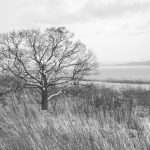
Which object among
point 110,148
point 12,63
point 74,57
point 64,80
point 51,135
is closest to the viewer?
point 110,148

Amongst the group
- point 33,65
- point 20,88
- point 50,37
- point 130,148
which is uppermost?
point 50,37

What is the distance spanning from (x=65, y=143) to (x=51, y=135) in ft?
1.14

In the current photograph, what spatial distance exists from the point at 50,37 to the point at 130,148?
3.42 meters

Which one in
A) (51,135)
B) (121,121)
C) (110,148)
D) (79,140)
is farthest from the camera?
(121,121)

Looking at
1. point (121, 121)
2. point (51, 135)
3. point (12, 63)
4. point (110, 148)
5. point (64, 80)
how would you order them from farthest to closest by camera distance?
1. point (64, 80)
2. point (12, 63)
3. point (121, 121)
4. point (51, 135)
5. point (110, 148)

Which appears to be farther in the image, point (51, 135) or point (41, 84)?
point (41, 84)

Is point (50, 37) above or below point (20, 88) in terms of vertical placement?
above

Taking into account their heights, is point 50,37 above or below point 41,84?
above

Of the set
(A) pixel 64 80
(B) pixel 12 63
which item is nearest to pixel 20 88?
(B) pixel 12 63

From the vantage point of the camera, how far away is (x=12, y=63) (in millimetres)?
4570

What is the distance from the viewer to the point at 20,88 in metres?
4.63

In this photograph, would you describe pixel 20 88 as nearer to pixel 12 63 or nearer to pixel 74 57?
pixel 12 63

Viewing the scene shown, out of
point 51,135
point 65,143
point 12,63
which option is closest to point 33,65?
point 12,63

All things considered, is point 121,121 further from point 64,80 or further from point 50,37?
point 50,37
